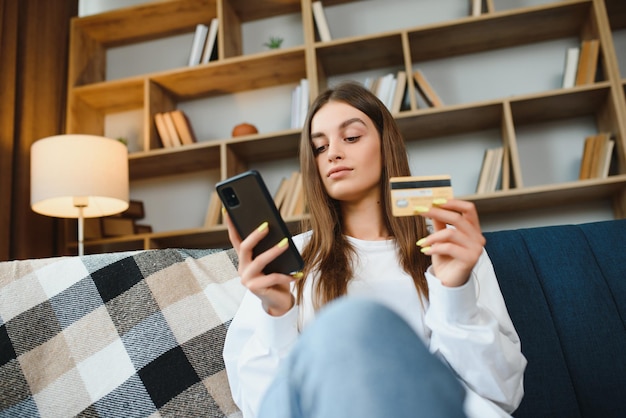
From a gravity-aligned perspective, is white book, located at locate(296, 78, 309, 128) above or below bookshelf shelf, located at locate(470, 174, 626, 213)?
above

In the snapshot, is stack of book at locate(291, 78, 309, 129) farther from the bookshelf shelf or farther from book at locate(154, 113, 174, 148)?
the bookshelf shelf

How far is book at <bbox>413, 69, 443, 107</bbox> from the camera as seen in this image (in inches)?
89.9

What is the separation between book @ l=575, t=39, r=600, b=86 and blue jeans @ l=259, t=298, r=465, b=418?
82.8 inches

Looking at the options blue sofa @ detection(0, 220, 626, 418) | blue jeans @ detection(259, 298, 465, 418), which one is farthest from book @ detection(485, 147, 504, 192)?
blue jeans @ detection(259, 298, 465, 418)

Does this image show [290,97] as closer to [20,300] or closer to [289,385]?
[20,300]

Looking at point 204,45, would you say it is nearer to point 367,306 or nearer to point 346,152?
point 346,152

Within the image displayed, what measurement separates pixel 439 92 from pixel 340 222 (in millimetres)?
1533

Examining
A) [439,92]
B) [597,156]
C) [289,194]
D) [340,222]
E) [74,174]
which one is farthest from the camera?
[439,92]

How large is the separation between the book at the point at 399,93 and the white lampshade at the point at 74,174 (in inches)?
47.0

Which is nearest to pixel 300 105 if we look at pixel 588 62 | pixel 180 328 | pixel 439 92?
pixel 439 92

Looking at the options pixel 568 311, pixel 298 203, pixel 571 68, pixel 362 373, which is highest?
pixel 571 68

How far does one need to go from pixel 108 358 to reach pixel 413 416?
2.78ft

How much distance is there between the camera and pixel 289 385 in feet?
1.69

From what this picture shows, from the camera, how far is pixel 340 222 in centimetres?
123
